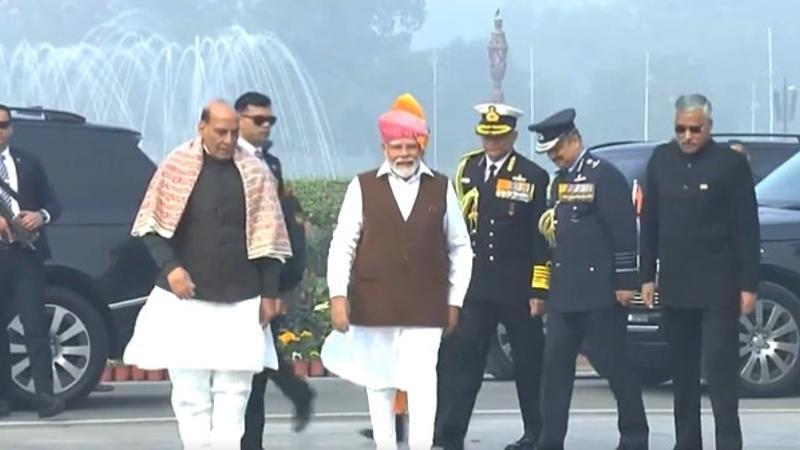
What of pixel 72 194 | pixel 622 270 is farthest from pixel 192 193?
pixel 72 194

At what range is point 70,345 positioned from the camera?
13.0 metres

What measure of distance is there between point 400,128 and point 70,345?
452 centimetres

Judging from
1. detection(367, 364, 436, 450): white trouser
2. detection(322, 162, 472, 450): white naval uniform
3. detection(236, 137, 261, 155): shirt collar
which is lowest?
detection(367, 364, 436, 450): white trouser

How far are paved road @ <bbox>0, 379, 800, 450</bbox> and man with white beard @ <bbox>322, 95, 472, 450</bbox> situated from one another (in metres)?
2.00

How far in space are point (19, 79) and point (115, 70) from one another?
2.26 m

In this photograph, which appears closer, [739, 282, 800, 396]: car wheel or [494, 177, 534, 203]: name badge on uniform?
[494, 177, 534, 203]: name badge on uniform

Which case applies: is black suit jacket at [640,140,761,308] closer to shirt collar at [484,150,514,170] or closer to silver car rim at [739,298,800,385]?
shirt collar at [484,150,514,170]

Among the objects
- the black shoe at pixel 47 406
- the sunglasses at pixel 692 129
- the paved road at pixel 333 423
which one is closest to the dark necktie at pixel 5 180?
the black shoe at pixel 47 406

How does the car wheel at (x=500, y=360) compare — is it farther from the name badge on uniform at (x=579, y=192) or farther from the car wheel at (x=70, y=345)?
the name badge on uniform at (x=579, y=192)

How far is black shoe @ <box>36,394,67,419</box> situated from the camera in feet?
41.0

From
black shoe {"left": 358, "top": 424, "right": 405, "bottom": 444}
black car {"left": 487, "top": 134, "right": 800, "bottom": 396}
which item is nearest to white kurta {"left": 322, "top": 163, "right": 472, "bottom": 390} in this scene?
black shoe {"left": 358, "top": 424, "right": 405, "bottom": 444}

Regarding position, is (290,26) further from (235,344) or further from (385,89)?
(235,344)

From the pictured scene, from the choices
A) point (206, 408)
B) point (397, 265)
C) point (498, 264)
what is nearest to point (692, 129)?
point (498, 264)

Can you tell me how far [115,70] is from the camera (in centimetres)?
4191
